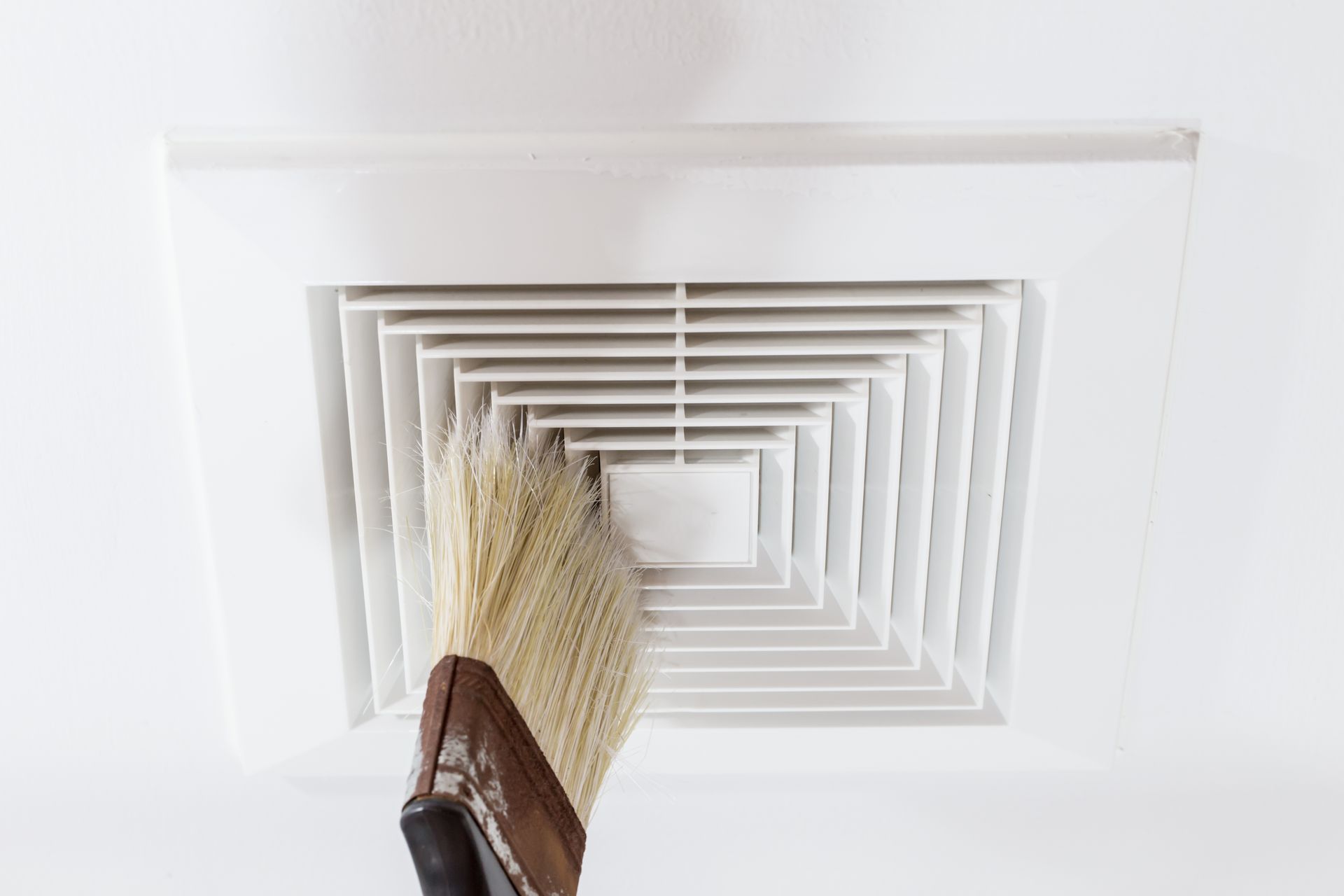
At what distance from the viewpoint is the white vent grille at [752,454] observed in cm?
46

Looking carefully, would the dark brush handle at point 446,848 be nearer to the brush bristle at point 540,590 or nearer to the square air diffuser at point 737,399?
the brush bristle at point 540,590

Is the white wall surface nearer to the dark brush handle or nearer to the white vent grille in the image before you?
the white vent grille

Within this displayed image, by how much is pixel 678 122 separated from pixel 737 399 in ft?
0.48

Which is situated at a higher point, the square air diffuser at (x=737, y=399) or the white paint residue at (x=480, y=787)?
the square air diffuser at (x=737, y=399)

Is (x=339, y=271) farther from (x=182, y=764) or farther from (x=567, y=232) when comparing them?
(x=182, y=764)

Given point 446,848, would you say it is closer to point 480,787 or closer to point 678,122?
point 480,787

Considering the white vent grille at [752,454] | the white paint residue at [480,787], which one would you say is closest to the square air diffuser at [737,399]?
the white vent grille at [752,454]

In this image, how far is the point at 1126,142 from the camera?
0.42m

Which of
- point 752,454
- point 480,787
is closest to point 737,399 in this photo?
point 752,454

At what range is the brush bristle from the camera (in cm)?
43

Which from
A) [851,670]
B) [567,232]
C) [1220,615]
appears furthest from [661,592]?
[1220,615]

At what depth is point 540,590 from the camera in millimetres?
458

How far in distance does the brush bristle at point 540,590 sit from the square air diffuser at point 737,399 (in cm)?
2

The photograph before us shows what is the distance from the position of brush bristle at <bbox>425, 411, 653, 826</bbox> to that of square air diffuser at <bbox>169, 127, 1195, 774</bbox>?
23mm
